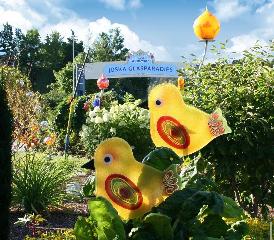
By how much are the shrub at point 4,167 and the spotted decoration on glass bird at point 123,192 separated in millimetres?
2146

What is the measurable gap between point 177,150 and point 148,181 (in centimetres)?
57

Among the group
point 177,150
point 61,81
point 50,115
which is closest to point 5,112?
point 177,150

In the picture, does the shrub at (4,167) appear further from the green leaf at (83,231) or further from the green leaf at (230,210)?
the green leaf at (230,210)

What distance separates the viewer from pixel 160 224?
3148mm

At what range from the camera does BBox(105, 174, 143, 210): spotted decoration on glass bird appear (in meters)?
3.20

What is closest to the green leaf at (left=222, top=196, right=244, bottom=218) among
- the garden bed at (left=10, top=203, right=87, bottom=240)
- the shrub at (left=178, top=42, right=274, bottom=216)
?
the shrub at (left=178, top=42, right=274, bottom=216)

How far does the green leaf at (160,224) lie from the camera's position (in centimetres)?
311

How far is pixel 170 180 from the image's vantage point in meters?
3.27

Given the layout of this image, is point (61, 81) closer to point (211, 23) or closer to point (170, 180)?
point (211, 23)

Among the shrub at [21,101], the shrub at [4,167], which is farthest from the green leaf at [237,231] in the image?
the shrub at [21,101]

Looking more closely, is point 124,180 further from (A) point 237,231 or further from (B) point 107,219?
(A) point 237,231

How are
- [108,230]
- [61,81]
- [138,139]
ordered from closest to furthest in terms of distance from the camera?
1. [108,230]
2. [138,139]
3. [61,81]

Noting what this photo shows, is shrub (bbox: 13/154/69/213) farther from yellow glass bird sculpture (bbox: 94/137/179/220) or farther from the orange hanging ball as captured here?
the orange hanging ball

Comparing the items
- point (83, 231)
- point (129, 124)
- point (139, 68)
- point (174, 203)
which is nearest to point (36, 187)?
point (129, 124)
